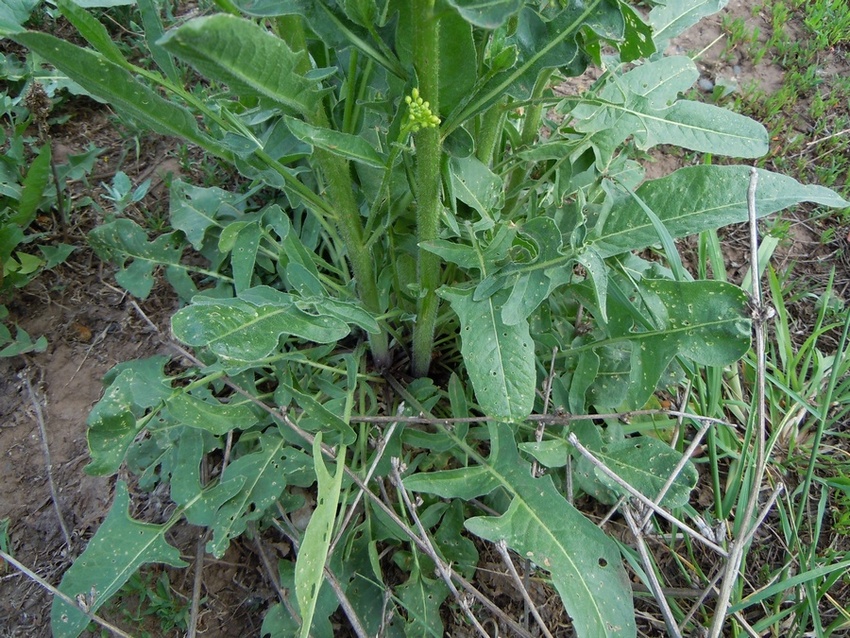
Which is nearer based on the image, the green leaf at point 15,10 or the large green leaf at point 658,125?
the green leaf at point 15,10

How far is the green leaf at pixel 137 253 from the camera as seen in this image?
64.6 inches

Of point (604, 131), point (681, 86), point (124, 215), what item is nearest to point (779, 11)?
point (681, 86)

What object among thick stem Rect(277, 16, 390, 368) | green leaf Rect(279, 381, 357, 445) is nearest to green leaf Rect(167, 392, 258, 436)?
green leaf Rect(279, 381, 357, 445)

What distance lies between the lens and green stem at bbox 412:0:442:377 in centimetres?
91

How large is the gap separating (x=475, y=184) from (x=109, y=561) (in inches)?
44.1

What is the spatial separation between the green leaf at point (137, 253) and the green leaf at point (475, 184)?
0.87 m

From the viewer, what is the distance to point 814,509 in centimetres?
160

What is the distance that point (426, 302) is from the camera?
54.3 inches

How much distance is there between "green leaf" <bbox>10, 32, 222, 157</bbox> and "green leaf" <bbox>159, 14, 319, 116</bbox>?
0.56 feet

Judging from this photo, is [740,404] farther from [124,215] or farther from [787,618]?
[124,215]


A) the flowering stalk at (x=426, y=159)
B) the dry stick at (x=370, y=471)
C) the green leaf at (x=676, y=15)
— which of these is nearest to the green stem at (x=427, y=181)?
the flowering stalk at (x=426, y=159)

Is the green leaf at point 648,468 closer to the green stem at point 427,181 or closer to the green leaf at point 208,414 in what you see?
the green stem at point 427,181

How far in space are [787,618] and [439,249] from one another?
1232mm

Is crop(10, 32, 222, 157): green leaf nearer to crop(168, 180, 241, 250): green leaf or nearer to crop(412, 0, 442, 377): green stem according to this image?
crop(412, 0, 442, 377): green stem
